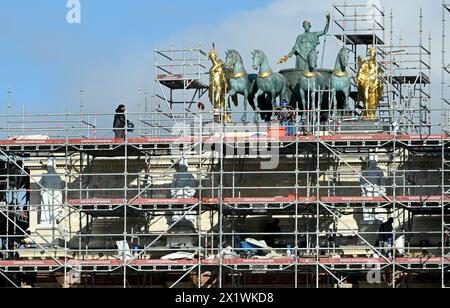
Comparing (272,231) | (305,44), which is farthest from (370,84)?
(272,231)

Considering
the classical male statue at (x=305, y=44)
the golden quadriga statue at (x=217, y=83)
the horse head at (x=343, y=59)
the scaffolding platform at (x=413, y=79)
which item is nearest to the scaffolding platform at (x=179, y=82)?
the golden quadriga statue at (x=217, y=83)

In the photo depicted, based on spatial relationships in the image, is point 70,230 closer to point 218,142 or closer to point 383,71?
point 218,142

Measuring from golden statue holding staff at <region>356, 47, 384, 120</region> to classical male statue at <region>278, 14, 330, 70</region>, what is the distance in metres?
2.41

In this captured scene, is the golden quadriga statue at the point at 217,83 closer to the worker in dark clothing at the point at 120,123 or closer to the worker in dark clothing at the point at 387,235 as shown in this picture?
the worker in dark clothing at the point at 120,123

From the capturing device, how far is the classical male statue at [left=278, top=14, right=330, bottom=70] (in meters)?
80.4

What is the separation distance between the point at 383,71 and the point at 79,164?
1103cm

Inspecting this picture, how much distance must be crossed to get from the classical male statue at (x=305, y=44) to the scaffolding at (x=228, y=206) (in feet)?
13.4

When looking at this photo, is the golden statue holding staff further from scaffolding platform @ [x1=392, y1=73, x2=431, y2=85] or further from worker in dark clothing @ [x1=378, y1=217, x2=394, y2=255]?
worker in dark clothing @ [x1=378, y1=217, x2=394, y2=255]

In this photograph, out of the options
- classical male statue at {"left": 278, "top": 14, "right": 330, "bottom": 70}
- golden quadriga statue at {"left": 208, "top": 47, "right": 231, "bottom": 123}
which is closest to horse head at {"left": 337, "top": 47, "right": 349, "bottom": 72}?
classical male statue at {"left": 278, "top": 14, "right": 330, "bottom": 70}

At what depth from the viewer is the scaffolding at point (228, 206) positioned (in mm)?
74125

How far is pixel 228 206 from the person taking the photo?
74625 mm
